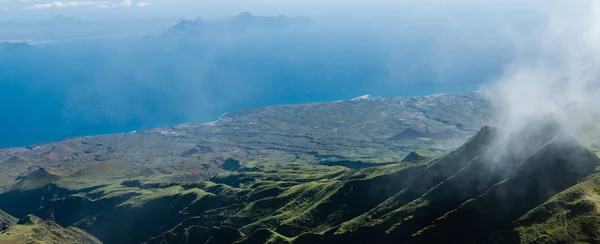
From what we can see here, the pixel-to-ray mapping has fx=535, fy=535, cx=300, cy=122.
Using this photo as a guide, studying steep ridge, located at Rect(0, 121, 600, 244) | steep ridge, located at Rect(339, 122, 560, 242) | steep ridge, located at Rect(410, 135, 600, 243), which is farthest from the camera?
steep ridge, located at Rect(339, 122, 560, 242)

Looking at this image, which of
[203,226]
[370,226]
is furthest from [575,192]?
[203,226]

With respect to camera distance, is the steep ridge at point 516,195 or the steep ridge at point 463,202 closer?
the steep ridge at point 463,202

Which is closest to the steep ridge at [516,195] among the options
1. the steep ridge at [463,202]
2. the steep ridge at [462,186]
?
the steep ridge at [463,202]

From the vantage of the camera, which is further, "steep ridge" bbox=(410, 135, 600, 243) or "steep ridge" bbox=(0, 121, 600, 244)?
"steep ridge" bbox=(410, 135, 600, 243)

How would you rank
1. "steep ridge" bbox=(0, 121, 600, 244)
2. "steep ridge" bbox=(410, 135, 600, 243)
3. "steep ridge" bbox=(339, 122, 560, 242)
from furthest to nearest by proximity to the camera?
"steep ridge" bbox=(339, 122, 560, 242)
"steep ridge" bbox=(410, 135, 600, 243)
"steep ridge" bbox=(0, 121, 600, 244)

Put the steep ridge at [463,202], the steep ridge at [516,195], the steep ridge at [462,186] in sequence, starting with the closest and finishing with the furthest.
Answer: the steep ridge at [463,202], the steep ridge at [516,195], the steep ridge at [462,186]

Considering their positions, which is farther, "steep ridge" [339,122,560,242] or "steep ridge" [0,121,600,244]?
"steep ridge" [339,122,560,242]

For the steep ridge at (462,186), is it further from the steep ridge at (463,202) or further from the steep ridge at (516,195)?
the steep ridge at (516,195)

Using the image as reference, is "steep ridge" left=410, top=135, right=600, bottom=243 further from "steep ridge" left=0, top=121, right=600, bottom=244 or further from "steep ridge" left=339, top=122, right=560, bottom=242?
"steep ridge" left=339, top=122, right=560, bottom=242

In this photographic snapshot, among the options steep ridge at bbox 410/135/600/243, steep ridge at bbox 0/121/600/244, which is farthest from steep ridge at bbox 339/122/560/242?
steep ridge at bbox 410/135/600/243

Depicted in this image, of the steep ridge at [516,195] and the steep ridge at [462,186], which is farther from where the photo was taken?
the steep ridge at [462,186]

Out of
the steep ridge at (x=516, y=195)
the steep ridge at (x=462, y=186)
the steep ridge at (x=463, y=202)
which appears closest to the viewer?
the steep ridge at (x=463, y=202)

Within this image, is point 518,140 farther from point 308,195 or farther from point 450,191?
point 308,195
